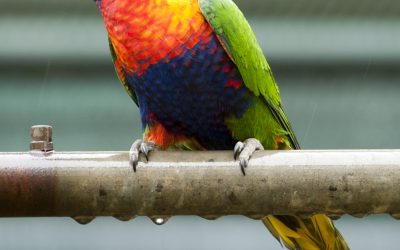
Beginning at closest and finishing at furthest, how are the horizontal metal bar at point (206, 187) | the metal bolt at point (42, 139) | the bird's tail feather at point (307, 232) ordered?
the horizontal metal bar at point (206, 187) → the metal bolt at point (42, 139) → the bird's tail feather at point (307, 232)

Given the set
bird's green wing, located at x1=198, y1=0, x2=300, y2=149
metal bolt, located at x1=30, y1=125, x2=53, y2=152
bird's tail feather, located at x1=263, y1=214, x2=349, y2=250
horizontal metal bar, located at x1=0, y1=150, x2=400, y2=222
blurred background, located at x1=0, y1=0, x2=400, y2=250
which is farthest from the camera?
blurred background, located at x1=0, y1=0, x2=400, y2=250

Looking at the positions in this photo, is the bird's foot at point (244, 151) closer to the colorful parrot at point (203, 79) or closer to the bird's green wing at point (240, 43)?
the colorful parrot at point (203, 79)

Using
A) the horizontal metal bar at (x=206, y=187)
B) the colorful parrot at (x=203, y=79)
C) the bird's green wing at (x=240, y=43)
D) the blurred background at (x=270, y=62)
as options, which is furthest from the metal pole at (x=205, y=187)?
the blurred background at (x=270, y=62)

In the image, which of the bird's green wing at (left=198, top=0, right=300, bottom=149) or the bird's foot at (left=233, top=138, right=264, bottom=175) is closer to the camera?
the bird's foot at (left=233, top=138, right=264, bottom=175)

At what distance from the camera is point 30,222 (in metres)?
2.35

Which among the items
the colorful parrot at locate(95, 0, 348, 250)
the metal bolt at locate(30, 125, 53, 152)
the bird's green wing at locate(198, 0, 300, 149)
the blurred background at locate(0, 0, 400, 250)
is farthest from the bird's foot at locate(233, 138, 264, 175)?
the blurred background at locate(0, 0, 400, 250)

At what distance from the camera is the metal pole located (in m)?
1.08

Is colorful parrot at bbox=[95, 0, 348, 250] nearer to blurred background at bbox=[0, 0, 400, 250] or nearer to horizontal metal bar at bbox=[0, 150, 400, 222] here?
blurred background at bbox=[0, 0, 400, 250]

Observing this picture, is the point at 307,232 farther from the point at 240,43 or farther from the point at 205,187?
the point at 205,187

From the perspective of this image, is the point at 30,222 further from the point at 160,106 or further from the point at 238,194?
the point at 238,194

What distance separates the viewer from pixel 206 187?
1.11 metres

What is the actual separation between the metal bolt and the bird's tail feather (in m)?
0.75

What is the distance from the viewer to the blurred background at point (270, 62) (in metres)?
2.34

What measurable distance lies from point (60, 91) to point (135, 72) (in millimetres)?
500
